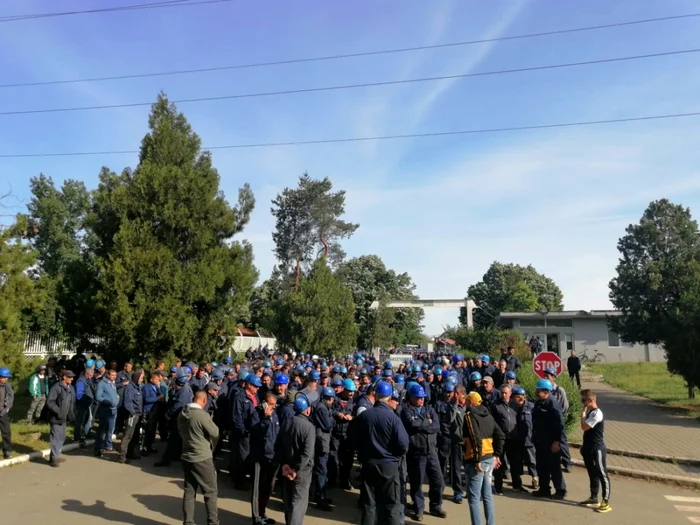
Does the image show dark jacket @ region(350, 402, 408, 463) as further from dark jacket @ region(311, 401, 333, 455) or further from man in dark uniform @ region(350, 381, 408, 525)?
dark jacket @ region(311, 401, 333, 455)

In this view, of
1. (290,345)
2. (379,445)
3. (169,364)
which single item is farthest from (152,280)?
(290,345)

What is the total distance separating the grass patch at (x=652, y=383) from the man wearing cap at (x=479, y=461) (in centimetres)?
1369

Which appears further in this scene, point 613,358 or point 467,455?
point 613,358

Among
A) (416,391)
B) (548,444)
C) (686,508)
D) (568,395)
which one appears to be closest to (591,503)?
(548,444)

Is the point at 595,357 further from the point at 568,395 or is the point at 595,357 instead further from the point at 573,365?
the point at 568,395

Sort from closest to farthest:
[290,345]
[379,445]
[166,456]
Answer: [379,445] < [166,456] < [290,345]

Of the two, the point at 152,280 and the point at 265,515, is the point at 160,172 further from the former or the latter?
the point at 265,515

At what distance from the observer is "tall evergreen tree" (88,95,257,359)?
14258 millimetres

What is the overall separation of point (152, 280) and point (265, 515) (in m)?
9.11

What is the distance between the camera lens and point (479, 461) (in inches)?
254

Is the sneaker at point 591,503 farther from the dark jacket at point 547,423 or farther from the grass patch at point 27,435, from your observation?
the grass patch at point 27,435

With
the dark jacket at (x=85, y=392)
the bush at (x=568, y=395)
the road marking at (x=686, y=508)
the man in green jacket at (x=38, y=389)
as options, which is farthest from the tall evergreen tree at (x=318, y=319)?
the road marking at (x=686, y=508)

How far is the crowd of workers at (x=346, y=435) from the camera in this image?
20.1 ft

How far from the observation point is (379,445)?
581 cm
